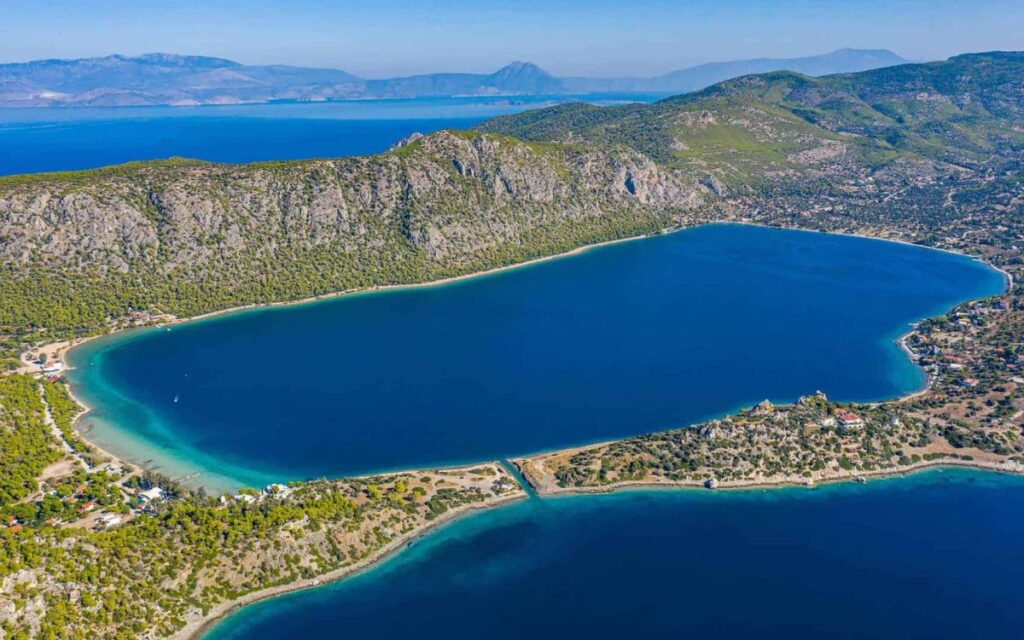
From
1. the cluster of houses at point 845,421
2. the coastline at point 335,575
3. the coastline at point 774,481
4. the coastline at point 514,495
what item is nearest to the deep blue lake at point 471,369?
the coastline at point 514,495

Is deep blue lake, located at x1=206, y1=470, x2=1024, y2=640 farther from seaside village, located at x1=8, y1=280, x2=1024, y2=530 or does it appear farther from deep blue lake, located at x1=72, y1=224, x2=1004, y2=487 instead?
deep blue lake, located at x1=72, y1=224, x2=1004, y2=487

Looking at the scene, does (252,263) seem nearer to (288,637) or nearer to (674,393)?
(674,393)

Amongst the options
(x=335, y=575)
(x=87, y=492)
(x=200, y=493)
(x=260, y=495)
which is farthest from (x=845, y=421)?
(x=87, y=492)

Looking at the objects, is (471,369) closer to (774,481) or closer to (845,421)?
(774,481)

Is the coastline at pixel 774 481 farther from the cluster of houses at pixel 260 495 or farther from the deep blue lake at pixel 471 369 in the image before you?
the cluster of houses at pixel 260 495

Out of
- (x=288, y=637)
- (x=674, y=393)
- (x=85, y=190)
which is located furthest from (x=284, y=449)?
(x=85, y=190)

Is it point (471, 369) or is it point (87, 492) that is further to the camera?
point (471, 369)
